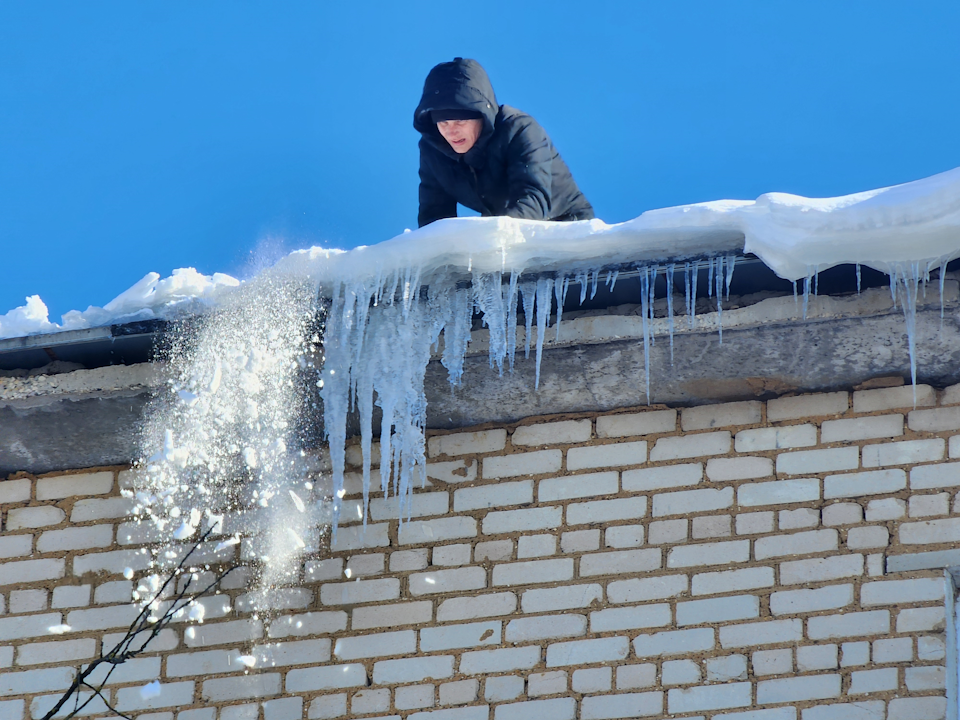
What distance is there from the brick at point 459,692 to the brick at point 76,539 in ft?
4.71

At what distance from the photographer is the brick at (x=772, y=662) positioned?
12.1ft

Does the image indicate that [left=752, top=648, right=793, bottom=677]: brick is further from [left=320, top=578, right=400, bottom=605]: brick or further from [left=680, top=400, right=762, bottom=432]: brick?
[left=320, top=578, right=400, bottom=605]: brick

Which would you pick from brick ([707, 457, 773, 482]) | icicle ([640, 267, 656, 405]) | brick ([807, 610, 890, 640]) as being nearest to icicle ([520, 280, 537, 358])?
icicle ([640, 267, 656, 405])

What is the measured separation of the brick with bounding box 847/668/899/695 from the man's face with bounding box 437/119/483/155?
2.43 m

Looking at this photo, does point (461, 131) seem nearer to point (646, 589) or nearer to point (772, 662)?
point (646, 589)

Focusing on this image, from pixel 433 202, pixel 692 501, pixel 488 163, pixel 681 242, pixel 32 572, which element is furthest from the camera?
pixel 433 202

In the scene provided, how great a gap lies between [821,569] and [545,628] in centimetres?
95

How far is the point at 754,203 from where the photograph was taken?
3496mm

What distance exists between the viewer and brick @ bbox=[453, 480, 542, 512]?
160 inches

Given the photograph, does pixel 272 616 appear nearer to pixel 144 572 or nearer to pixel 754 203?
pixel 144 572

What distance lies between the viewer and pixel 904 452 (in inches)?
152

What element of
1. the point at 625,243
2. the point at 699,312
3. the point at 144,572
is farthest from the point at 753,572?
the point at 144,572

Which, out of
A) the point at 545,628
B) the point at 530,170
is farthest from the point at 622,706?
the point at 530,170

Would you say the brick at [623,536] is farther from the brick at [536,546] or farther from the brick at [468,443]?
the brick at [468,443]
